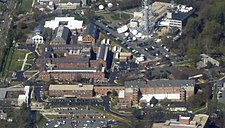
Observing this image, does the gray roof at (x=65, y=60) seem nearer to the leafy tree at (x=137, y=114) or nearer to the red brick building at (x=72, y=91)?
the red brick building at (x=72, y=91)

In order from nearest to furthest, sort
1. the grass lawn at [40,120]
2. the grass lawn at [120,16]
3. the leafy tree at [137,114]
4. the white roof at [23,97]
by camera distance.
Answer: the grass lawn at [40,120]
the leafy tree at [137,114]
the white roof at [23,97]
the grass lawn at [120,16]

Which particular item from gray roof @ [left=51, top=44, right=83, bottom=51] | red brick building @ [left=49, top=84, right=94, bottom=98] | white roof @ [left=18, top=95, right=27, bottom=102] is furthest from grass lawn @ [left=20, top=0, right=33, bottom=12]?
white roof @ [left=18, top=95, right=27, bottom=102]

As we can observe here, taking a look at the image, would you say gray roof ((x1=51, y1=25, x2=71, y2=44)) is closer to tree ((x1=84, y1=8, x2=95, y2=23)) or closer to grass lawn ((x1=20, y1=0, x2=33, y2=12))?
tree ((x1=84, y1=8, x2=95, y2=23))

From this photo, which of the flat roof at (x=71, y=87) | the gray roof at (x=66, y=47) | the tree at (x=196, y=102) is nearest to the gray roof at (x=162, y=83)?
the tree at (x=196, y=102)

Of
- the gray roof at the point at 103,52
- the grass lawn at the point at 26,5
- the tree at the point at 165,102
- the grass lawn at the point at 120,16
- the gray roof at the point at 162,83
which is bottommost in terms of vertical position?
the tree at the point at 165,102

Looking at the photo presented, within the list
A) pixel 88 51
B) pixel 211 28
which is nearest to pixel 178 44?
pixel 211 28
